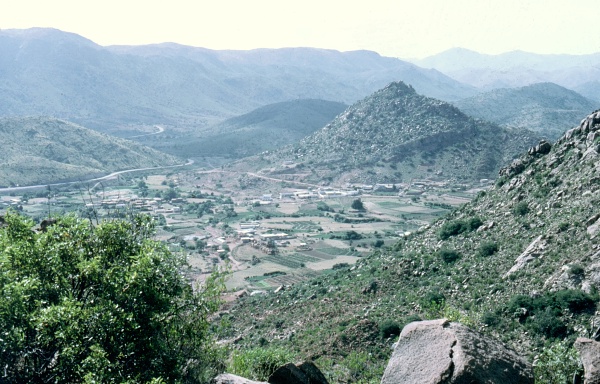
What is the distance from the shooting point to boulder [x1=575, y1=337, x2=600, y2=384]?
11266 millimetres

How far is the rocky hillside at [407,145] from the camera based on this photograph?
98875 millimetres

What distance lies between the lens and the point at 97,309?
10734 millimetres

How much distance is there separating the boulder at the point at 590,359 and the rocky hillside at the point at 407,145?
84980 mm

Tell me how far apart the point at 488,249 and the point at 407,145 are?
77.0 metres

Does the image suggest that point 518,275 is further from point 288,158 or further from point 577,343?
point 288,158

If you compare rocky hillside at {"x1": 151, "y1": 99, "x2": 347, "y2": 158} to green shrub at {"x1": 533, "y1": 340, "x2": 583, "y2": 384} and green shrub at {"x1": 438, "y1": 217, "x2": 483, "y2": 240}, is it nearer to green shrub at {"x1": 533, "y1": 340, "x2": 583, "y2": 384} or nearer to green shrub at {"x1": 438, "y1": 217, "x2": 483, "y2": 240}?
green shrub at {"x1": 438, "y1": 217, "x2": 483, "y2": 240}

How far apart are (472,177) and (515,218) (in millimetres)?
66643

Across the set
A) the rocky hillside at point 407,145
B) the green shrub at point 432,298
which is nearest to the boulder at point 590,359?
the green shrub at point 432,298

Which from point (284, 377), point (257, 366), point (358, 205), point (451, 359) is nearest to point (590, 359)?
point (451, 359)

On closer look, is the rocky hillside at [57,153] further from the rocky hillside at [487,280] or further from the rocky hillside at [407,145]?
the rocky hillside at [487,280]

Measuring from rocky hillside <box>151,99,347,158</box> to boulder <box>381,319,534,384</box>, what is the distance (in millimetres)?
135337

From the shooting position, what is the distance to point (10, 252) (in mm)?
11672

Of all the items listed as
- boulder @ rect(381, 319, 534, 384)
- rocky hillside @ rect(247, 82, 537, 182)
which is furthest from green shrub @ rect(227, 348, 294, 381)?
rocky hillside @ rect(247, 82, 537, 182)

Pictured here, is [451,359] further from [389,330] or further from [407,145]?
[407,145]
